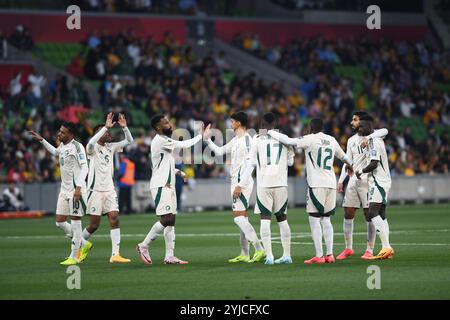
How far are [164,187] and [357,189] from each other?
366cm

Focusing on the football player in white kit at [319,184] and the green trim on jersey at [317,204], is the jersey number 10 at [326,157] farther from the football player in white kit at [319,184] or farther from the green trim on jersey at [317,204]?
the green trim on jersey at [317,204]

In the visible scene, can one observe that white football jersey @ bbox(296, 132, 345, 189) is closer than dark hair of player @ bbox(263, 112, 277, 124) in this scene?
No

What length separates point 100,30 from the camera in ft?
156

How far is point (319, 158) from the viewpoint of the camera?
60.4 feet

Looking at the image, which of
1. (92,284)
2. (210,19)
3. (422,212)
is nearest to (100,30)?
(210,19)

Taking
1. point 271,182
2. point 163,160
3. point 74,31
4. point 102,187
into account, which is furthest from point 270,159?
point 74,31

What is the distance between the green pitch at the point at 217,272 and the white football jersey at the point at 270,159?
1.43 m

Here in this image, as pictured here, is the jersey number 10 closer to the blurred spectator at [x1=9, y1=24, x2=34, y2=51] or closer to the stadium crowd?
the stadium crowd

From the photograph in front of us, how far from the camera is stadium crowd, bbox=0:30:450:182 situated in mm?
38500

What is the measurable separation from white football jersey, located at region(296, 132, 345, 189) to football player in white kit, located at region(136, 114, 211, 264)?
1.75 m

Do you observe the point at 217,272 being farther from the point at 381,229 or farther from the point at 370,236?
the point at 370,236

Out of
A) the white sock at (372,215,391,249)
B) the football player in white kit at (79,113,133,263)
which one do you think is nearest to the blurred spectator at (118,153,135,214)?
the football player in white kit at (79,113,133,263)
